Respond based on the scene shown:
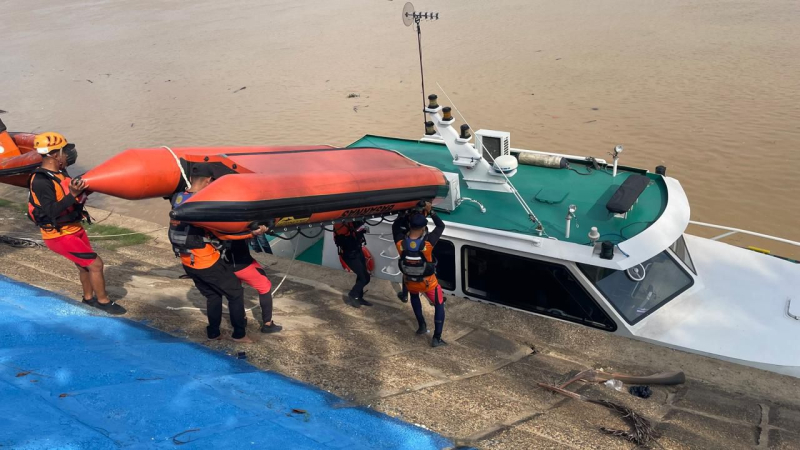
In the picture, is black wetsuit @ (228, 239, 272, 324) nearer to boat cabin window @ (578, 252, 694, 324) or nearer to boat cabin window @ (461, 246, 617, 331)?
boat cabin window @ (461, 246, 617, 331)

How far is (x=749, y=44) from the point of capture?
1834 centimetres

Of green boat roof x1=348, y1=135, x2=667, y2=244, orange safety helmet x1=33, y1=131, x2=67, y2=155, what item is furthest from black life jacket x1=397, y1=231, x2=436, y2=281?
orange safety helmet x1=33, y1=131, x2=67, y2=155

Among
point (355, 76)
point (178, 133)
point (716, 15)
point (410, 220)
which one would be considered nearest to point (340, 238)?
point (410, 220)

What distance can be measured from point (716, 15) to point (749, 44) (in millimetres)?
3838

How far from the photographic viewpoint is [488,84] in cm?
1809

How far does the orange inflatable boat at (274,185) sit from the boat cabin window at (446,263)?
1.56ft

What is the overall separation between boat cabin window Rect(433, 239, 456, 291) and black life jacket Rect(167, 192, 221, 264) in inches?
87.5

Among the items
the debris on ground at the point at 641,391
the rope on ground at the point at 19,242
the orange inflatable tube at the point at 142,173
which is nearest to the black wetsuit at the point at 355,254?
the orange inflatable tube at the point at 142,173

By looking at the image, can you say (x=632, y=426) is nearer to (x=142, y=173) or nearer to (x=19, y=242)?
(x=142, y=173)

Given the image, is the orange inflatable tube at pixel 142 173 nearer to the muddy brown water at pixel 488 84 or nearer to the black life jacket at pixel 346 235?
the black life jacket at pixel 346 235

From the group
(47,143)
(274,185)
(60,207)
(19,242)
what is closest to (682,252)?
(274,185)

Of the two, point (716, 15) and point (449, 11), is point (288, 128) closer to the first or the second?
point (449, 11)

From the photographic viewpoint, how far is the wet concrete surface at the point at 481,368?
426 centimetres

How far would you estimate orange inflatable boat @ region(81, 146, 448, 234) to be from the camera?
4.63 m
